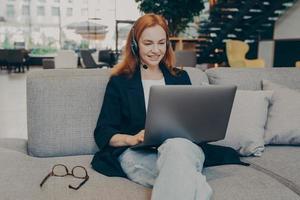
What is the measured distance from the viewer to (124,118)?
5.72 feet

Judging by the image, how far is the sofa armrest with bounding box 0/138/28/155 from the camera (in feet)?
5.94

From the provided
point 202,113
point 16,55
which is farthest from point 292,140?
point 16,55

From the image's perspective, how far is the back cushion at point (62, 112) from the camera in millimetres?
1780

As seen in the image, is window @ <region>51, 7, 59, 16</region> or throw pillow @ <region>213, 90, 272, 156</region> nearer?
throw pillow @ <region>213, 90, 272, 156</region>

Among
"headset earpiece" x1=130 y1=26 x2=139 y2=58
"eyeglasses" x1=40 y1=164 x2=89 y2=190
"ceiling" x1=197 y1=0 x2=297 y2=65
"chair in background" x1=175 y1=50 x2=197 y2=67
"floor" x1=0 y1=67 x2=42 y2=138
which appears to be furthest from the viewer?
"ceiling" x1=197 y1=0 x2=297 y2=65

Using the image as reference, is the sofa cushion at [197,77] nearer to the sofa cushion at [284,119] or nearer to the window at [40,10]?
the sofa cushion at [284,119]

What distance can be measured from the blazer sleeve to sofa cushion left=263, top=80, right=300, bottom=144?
33.9 inches

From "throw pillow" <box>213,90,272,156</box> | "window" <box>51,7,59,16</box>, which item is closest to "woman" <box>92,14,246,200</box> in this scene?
"throw pillow" <box>213,90,272,156</box>

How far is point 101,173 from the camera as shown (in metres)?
1.56

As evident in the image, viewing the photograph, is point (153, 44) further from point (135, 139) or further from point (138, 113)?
point (135, 139)

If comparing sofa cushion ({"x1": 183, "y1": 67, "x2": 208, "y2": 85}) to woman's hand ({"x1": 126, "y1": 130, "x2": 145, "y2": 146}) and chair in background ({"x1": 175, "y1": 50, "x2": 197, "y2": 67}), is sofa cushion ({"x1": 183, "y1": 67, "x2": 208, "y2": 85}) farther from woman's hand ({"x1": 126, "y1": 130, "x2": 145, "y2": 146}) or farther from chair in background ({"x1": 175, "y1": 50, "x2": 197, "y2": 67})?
chair in background ({"x1": 175, "y1": 50, "x2": 197, "y2": 67})

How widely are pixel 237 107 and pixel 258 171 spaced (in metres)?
0.41

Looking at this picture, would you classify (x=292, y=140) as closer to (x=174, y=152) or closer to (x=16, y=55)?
(x=174, y=152)

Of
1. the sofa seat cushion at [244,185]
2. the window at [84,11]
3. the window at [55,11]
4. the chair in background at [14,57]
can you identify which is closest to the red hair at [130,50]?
the sofa seat cushion at [244,185]
